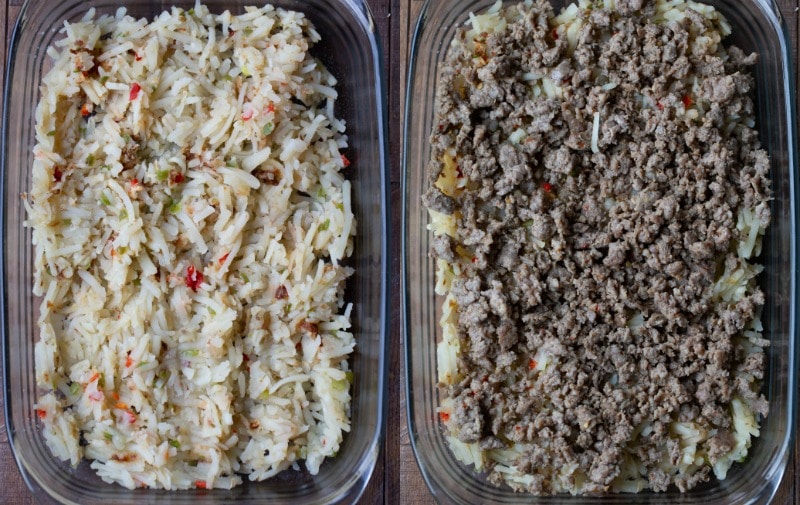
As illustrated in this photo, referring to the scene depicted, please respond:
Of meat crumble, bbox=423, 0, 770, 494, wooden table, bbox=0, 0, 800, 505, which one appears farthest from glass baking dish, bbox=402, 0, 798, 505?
wooden table, bbox=0, 0, 800, 505

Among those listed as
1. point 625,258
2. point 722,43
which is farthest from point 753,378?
point 722,43

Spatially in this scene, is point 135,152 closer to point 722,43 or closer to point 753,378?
point 722,43

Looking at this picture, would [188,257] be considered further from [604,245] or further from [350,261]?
[604,245]

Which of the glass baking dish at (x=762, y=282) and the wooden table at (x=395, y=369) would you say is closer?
the glass baking dish at (x=762, y=282)

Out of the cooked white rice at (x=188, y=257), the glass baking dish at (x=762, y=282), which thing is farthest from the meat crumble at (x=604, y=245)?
the cooked white rice at (x=188, y=257)

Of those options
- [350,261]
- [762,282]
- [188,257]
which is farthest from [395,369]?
[762,282]

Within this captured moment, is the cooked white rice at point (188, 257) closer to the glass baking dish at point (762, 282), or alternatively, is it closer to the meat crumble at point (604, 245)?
the glass baking dish at point (762, 282)

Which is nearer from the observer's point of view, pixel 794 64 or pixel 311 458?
pixel 311 458
